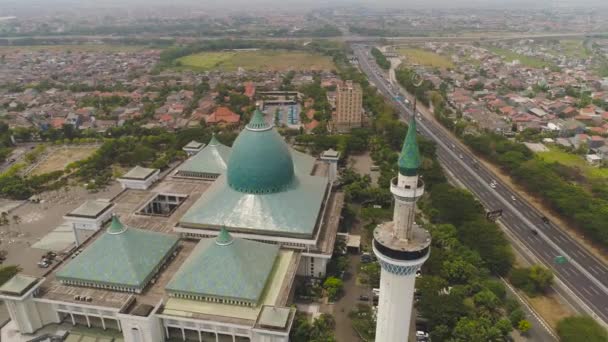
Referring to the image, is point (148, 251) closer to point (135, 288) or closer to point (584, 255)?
point (135, 288)

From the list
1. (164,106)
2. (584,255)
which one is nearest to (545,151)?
(584,255)

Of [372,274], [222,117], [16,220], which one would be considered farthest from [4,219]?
[222,117]

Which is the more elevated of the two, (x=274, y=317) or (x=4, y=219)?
(x=274, y=317)

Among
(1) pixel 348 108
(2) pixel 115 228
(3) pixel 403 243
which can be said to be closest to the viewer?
(3) pixel 403 243

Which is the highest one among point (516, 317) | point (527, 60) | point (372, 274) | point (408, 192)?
point (408, 192)

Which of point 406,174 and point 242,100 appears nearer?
point 406,174

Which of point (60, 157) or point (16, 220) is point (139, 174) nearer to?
point (16, 220)

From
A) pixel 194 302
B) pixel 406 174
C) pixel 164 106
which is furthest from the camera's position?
pixel 164 106
